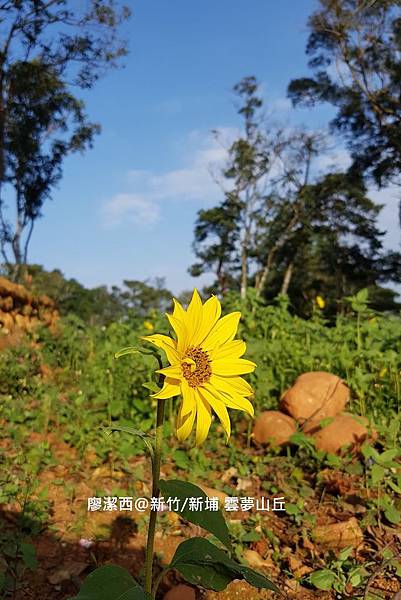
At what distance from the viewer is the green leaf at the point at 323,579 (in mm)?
1691

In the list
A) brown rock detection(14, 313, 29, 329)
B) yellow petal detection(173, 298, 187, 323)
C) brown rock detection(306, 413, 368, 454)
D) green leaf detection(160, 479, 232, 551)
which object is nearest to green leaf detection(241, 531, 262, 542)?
brown rock detection(306, 413, 368, 454)

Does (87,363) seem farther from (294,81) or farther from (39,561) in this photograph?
(294,81)

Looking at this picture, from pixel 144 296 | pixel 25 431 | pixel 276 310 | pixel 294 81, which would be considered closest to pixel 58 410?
pixel 25 431

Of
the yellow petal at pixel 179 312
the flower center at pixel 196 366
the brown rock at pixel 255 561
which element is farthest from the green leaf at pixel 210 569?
the brown rock at pixel 255 561

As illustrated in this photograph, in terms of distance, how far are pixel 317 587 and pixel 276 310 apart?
340 centimetres

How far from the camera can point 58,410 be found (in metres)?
3.33

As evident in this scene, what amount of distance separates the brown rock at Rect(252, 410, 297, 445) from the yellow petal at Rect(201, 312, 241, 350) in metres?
1.88

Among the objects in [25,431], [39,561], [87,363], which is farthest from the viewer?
[87,363]

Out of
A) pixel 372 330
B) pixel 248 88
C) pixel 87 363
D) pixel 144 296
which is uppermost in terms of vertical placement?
pixel 248 88

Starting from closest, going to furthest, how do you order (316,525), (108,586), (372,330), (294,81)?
1. (108,586)
2. (316,525)
3. (372,330)
4. (294,81)

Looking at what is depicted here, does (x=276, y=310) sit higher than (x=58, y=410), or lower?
higher

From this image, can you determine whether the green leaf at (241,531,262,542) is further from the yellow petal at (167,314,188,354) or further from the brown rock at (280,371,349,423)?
the yellow petal at (167,314,188,354)

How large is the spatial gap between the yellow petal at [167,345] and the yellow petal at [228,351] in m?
0.13

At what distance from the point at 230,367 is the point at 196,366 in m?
0.10
